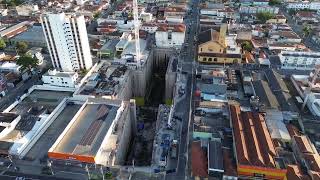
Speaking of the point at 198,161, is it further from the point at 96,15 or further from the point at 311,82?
the point at 96,15

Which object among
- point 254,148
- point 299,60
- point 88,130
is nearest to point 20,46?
point 88,130

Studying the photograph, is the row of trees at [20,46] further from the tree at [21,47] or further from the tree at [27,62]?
the tree at [27,62]

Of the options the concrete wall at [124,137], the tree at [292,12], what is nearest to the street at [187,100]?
the concrete wall at [124,137]

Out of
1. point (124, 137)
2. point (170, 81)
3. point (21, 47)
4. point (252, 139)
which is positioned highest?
point (21, 47)

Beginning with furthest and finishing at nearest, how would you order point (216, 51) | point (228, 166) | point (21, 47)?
1. point (21, 47)
2. point (216, 51)
3. point (228, 166)

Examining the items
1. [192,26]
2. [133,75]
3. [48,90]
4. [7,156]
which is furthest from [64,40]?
[192,26]

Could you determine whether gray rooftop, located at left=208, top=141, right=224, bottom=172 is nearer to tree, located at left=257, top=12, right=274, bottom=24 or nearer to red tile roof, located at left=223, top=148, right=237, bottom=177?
red tile roof, located at left=223, top=148, right=237, bottom=177
